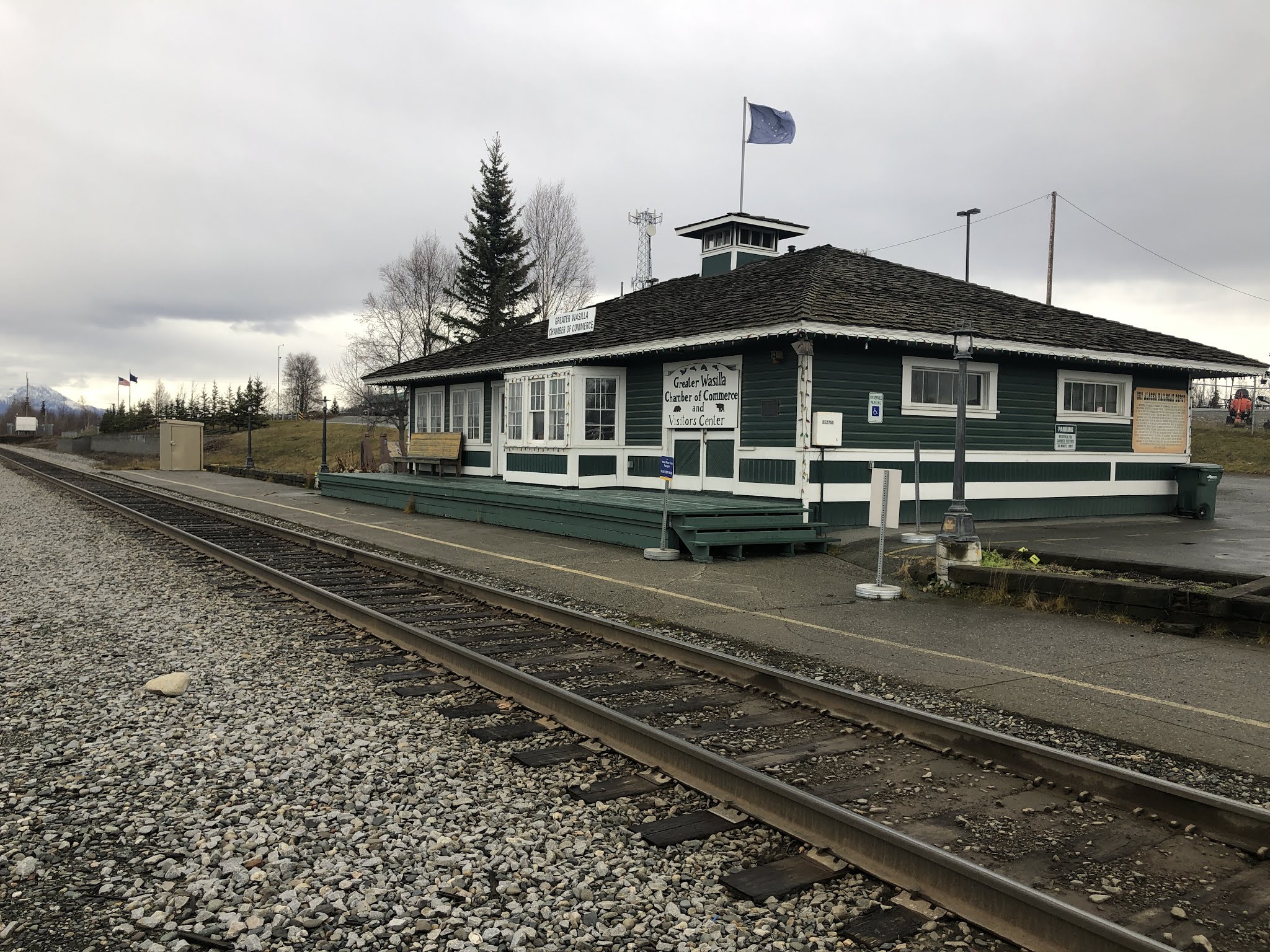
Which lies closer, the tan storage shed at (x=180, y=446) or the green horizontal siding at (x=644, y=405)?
the green horizontal siding at (x=644, y=405)

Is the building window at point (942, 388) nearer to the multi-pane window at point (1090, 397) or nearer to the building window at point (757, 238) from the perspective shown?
the multi-pane window at point (1090, 397)

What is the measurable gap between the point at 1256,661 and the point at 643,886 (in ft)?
19.4

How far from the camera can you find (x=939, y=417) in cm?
1582

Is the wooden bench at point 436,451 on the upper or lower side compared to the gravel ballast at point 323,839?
upper

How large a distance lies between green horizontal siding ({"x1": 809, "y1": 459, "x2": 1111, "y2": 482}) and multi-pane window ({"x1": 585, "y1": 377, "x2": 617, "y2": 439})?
538cm

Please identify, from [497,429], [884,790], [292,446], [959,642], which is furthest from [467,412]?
[292,446]

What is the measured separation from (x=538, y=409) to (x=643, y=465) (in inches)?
106

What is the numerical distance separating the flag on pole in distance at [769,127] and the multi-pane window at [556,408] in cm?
890

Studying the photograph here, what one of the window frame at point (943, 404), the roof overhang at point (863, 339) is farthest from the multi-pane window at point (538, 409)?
the window frame at point (943, 404)

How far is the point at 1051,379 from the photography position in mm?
17406

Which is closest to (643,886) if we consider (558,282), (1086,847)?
(1086,847)

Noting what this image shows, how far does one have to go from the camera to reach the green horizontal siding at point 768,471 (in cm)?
1454

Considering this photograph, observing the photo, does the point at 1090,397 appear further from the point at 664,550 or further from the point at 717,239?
the point at 664,550

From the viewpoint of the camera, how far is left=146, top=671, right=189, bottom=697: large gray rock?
594cm
